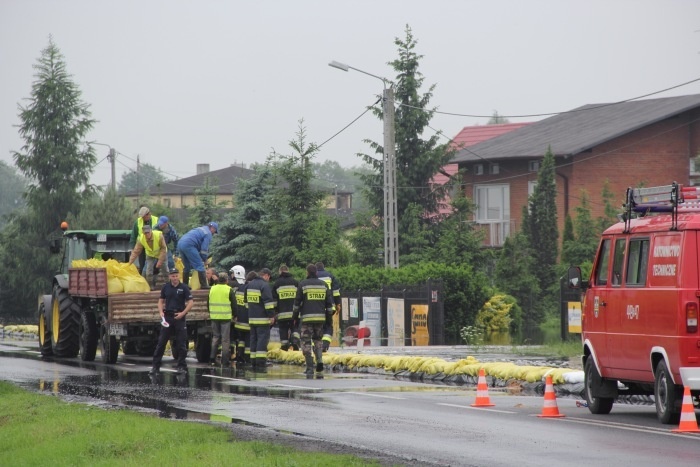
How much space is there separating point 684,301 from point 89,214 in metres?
54.6

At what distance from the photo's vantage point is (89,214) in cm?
6550

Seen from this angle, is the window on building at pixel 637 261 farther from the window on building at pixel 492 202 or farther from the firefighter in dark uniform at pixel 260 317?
the window on building at pixel 492 202

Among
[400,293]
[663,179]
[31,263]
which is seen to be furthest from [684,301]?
[31,263]

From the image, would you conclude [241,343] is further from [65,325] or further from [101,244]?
[101,244]

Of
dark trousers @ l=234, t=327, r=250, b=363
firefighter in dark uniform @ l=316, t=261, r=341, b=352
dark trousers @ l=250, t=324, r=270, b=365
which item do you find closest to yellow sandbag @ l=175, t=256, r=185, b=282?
dark trousers @ l=234, t=327, r=250, b=363

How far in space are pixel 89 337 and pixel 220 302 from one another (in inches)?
141

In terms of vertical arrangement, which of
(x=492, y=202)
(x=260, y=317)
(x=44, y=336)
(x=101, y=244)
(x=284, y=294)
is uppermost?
(x=492, y=202)

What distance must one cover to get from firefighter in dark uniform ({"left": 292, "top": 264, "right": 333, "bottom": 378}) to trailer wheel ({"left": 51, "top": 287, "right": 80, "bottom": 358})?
19.5ft

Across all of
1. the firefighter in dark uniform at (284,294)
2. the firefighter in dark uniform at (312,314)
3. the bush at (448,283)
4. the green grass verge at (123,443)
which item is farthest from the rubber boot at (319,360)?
the bush at (448,283)

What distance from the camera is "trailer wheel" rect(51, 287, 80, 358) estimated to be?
27.4 meters

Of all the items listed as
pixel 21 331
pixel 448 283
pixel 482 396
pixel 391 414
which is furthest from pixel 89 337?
pixel 21 331

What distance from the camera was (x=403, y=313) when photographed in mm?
37406

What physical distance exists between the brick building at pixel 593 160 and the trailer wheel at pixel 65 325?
30699mm

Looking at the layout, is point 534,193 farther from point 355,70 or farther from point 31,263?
point 31,263
